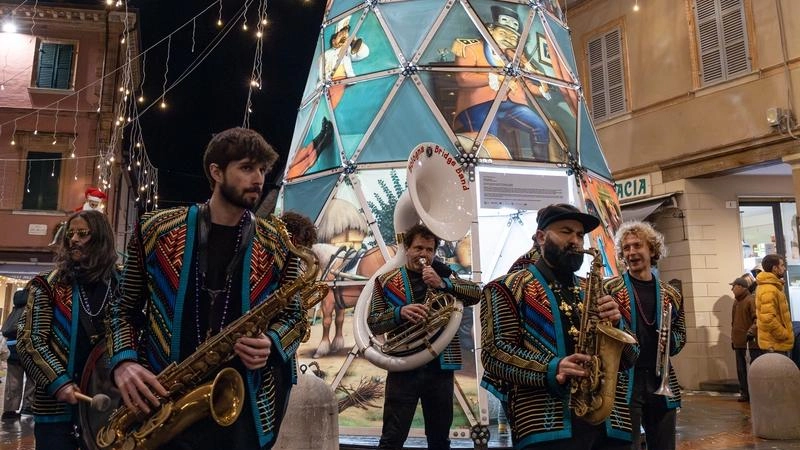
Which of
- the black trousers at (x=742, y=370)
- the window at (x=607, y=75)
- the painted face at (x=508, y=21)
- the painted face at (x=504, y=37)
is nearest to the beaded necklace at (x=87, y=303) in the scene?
the painted face at (x=504, y=37)

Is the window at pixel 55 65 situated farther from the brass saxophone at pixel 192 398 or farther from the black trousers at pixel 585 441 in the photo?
the black trousers at pixel 585 441

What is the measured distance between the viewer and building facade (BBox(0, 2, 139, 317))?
1695cm

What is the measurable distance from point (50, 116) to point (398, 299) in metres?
17.5

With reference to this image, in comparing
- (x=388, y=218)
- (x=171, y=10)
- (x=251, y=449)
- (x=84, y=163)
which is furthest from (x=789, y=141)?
(x=84, y=163)

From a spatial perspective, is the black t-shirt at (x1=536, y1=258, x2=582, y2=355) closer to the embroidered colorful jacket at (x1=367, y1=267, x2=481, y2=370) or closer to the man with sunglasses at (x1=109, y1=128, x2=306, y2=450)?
the man with sunglasses at (x1=109, y1=128, x2=306, y2=450)

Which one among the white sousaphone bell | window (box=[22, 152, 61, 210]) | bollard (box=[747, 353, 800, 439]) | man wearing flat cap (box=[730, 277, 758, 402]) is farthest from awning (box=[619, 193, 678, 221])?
window (box=[22, 152, 61, 210])

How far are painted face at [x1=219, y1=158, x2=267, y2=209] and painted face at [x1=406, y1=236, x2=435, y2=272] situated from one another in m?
2.11

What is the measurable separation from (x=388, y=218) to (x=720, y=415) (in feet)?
16.6

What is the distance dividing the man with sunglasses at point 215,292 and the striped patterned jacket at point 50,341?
0.94 metres

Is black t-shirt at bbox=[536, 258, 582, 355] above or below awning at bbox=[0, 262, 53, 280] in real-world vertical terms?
below

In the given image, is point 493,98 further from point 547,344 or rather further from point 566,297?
point 547,344

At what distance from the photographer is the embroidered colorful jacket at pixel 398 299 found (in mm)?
3842

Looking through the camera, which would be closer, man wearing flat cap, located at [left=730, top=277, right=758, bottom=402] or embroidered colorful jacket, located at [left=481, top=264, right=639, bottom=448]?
embroidered colorful jacket, located at [left=481, top=264, right=639, bottom=448]

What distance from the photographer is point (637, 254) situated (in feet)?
12.1
